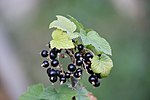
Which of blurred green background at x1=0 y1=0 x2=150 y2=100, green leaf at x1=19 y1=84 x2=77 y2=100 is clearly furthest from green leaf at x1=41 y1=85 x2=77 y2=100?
blurred green background at x1=0 y1=0 x2=150 y2=100

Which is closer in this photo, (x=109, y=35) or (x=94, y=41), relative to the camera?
(x=94, y=41)

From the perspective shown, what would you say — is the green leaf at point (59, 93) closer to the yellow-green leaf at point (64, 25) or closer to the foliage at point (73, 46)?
the foliage at point (73, 46)

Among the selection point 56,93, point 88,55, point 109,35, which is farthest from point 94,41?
point 109,35
